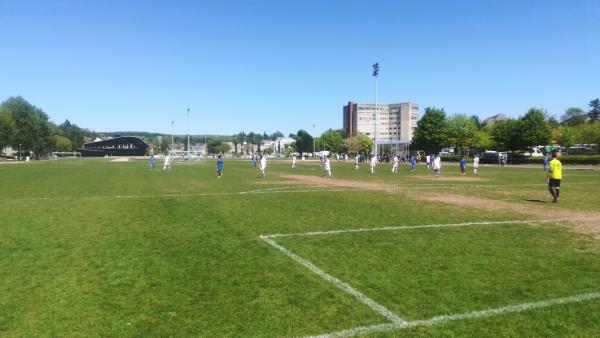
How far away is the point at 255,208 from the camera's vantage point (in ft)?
51.5

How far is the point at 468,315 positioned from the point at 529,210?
36.5ft

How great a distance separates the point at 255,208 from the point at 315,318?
34.2 feet

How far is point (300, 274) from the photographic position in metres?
7.36

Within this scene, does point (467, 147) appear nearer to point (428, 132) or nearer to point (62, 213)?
point (428, 132)

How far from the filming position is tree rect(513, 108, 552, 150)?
236 ft

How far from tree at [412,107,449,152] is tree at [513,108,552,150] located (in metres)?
18.7

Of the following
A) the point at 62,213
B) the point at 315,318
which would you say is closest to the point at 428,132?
the point at 62,213

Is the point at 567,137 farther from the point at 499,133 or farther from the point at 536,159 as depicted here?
the point at 536,159

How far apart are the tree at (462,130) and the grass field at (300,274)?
87.1 metres

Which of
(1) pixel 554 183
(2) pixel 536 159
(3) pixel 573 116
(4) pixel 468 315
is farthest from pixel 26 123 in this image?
(3) pixel 573 116

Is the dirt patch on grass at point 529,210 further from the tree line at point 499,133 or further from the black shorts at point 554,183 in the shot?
the tree line at point 499,133

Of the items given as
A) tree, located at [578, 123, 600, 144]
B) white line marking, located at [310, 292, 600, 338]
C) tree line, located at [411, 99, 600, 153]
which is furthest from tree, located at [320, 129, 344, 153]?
white line marking, located at [310, 292, 600, 338]

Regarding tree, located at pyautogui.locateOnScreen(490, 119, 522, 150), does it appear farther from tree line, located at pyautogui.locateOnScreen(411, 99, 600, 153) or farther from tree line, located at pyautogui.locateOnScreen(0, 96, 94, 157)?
tree line, located at pyautogui.locateOnScreen(0, 96, 94, 157)

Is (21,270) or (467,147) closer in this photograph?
(21,270)
